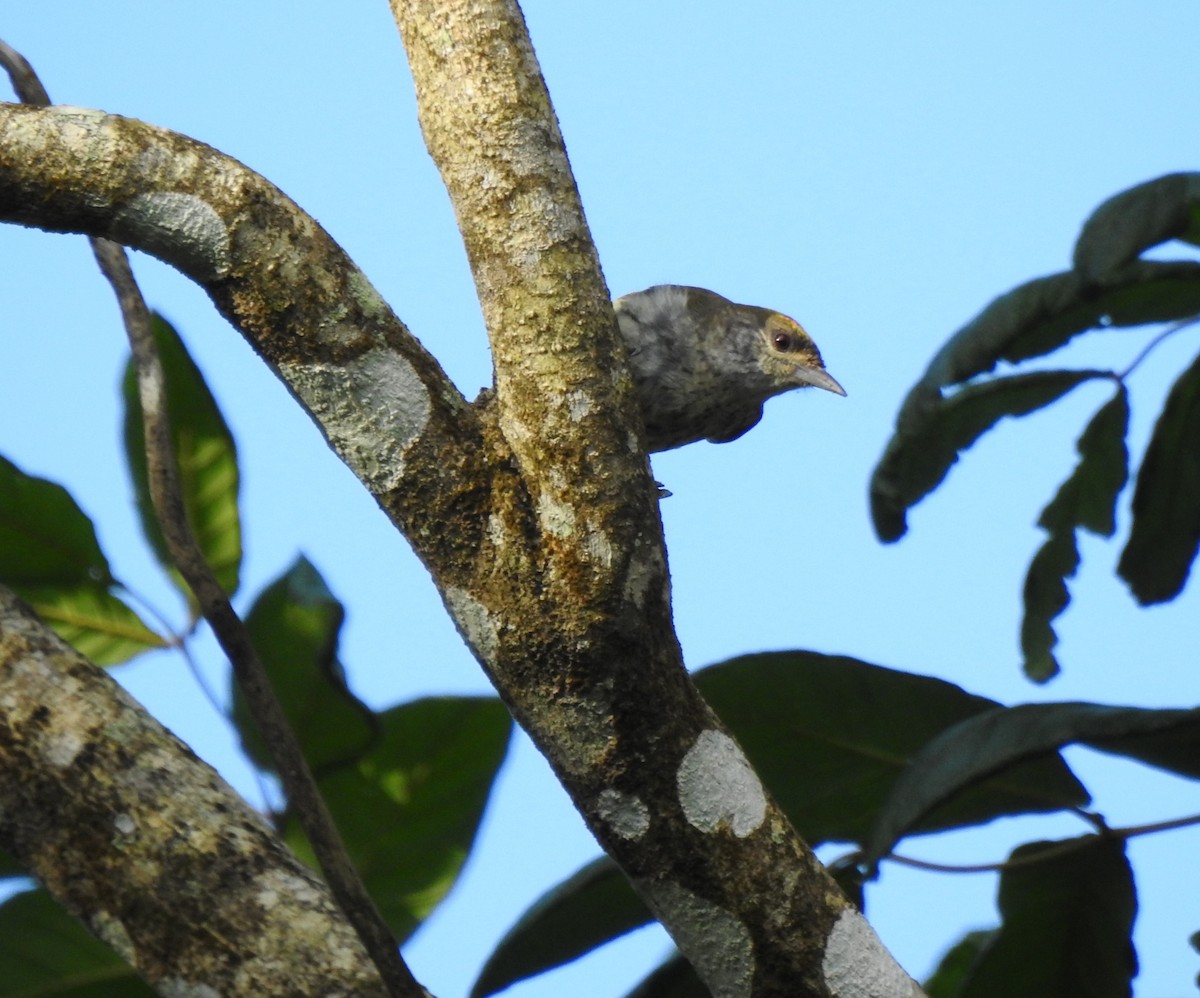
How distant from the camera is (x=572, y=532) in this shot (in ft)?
5.89

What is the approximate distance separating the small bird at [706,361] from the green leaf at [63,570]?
4.35 feet

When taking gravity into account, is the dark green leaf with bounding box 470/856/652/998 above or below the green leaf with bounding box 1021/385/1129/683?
below

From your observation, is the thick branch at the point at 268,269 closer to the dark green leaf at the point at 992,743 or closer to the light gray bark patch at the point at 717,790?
the light gray bark patch at the point at 717,790

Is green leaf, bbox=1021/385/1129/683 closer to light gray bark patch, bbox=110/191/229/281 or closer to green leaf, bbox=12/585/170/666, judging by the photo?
green leaf, bbox=12/585/170/666

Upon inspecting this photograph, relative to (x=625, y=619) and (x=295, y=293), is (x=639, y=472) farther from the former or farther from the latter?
(x=295, y=293)

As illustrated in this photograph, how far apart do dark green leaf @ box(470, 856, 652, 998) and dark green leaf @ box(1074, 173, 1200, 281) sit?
4.91ft

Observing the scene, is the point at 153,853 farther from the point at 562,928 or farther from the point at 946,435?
the point at 946,435

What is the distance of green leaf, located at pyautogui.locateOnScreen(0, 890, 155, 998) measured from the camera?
2576 millimetres

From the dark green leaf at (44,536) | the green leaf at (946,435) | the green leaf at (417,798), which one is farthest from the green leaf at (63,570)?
the green leaf at (946,435)

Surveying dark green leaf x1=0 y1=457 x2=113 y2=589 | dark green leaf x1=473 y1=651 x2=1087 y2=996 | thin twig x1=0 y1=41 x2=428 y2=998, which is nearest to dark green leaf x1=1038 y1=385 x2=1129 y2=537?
dark green leaf x1=473 y1=651 x2=1087 y2=996

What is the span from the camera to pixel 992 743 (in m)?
2.10

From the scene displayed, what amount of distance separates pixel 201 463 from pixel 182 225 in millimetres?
1141

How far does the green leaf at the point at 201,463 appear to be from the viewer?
2869 millimetres

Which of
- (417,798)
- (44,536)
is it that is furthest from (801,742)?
(44,536)
